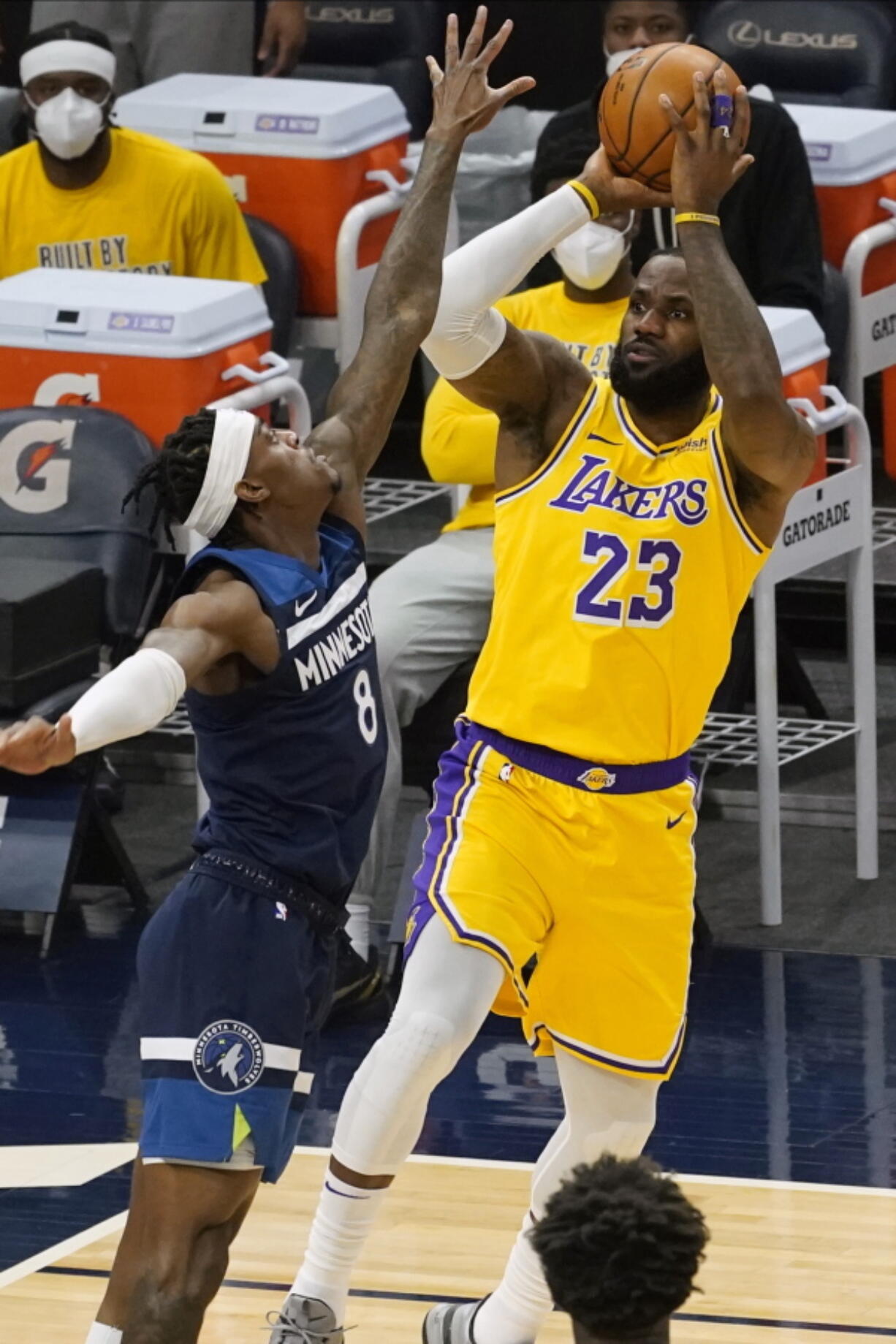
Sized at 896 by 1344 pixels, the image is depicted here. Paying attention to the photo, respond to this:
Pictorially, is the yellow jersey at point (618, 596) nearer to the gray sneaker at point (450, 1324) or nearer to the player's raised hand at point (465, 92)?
the player's raised hand at point (465, 92)

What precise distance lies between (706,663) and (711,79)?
36.9 inches

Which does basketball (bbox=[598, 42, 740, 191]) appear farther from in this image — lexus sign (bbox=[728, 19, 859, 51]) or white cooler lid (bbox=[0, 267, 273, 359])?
lexus sign (bbox=[728, 19, 859, 51])

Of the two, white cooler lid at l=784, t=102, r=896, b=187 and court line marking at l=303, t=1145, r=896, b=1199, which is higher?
white cooler lid at l=784, t=102, r=896, b=187

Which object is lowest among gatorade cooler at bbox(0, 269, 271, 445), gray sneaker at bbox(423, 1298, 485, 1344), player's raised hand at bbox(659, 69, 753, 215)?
gray sneaker at bbox(423, 1298, 485, 1344)

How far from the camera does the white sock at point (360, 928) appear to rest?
260 inches

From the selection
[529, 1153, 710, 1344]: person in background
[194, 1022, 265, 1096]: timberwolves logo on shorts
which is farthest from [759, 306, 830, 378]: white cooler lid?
[529, 1153, 710, 1344]: person in background

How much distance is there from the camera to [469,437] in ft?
21.7

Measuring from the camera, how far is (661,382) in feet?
15.3

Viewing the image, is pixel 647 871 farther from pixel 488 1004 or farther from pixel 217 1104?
pixel 217 1104

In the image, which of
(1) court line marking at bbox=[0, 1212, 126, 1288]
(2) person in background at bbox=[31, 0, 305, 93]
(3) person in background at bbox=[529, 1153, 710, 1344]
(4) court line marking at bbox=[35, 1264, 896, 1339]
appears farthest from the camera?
(2) person in background at bbox=[31, 0, 305, 93]

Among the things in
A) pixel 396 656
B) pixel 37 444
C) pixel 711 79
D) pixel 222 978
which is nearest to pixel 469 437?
pixel 396 656

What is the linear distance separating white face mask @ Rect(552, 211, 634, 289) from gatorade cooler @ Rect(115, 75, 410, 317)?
1334mm

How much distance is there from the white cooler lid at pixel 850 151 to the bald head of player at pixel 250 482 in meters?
3.92

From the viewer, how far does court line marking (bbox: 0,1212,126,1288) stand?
4996 mm
